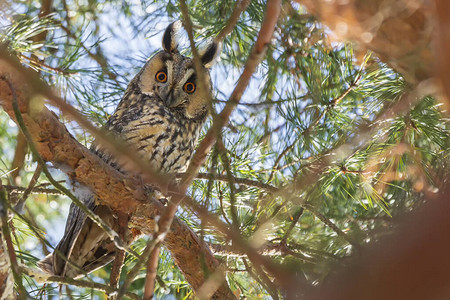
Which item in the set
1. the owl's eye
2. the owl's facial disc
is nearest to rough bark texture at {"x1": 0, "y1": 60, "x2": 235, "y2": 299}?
the owl's facial disc

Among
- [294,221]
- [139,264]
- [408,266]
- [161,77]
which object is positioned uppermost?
[161,77]

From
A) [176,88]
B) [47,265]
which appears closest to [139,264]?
[47,265]

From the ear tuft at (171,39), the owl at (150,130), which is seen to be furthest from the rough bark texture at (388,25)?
the ear tuft at (171,39)

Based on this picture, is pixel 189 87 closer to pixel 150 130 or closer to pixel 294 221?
pixel 150 130

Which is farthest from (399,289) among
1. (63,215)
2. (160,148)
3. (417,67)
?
(63,215)

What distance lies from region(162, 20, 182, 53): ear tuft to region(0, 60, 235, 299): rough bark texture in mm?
984

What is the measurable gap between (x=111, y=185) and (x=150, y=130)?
522mm

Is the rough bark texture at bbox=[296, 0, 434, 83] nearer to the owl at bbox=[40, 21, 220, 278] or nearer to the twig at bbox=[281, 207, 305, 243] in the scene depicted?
the twig at bbox=[281, 207, 305, 243]

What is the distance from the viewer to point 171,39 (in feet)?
8.24

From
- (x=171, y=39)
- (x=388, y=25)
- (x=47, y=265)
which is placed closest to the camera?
(x=388, y=25)

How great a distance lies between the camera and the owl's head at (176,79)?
7.88ft

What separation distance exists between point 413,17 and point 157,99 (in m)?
1.64

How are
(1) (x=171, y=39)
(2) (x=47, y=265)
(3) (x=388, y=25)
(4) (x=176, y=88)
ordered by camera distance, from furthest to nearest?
(1) (x=171, y=39) < (4) (x=176, y=88) < (2) (x=47, y=265) < (3) (x=388, y=25)

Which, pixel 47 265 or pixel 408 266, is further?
pixel 47 265
